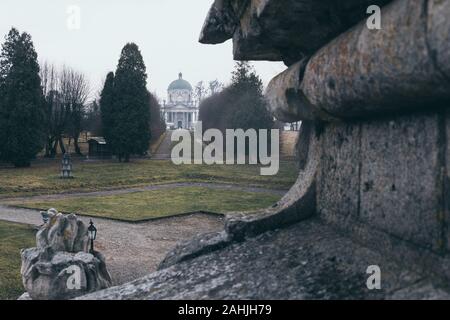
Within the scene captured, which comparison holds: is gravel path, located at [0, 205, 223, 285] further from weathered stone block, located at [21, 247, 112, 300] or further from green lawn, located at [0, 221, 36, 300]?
weathered stone block, located at [21, 247, 112, 300]

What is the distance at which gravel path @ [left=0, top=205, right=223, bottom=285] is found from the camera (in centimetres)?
1138

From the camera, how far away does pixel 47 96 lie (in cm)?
4109

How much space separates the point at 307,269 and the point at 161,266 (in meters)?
2.06

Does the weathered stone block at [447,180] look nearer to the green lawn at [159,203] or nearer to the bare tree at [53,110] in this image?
the green lawn at [159,203]

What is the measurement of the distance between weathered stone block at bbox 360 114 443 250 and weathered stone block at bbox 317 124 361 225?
6.4 inches

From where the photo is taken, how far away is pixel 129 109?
35562 millimetres

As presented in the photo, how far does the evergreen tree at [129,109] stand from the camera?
3525 centimetres

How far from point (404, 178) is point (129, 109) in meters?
33.1

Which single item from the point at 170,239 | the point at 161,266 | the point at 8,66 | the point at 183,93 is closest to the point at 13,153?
the point at 8,66

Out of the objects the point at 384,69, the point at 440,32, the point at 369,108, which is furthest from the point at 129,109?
the point at 440,32

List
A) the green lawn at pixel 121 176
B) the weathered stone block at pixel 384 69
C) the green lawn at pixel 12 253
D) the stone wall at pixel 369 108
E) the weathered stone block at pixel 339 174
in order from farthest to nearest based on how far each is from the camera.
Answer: the green lawn at pixel 121 176
the green lawn at pixel 12 253
the weathered stone block at pixel 339 174
the stone wall at pixel 369 108
the weathered stone block at pixel 384 69

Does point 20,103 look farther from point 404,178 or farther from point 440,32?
point 440,32

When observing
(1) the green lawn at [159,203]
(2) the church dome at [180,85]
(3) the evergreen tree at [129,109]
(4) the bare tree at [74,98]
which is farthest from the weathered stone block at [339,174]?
(2) the church dome at [180,85]

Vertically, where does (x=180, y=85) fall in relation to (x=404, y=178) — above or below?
above
